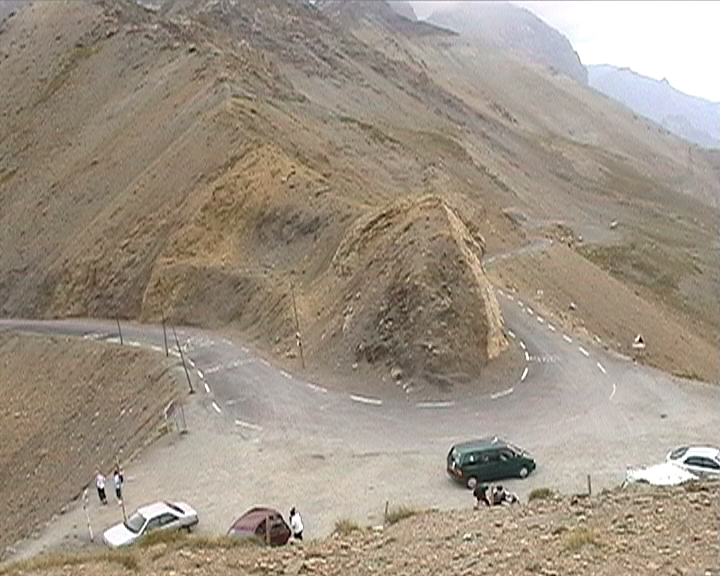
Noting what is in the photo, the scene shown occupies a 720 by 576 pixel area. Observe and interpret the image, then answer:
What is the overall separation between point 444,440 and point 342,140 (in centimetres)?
4388

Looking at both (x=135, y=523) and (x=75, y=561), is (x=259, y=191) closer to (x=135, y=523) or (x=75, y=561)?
(x=135, y=523)

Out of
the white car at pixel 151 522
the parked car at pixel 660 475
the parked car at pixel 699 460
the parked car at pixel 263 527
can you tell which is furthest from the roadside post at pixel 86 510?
the parked car at pixel 699 460

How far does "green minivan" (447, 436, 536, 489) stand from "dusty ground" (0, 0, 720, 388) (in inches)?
317

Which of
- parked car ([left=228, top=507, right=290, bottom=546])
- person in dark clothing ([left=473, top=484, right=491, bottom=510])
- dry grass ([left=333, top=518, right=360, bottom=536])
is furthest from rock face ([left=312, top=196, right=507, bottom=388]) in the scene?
dry grass ([left=333, top=518, right=360, bottom=536])

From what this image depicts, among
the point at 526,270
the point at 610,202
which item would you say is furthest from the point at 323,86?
the point at 526,270

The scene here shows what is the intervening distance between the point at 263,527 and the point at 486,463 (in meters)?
6.43

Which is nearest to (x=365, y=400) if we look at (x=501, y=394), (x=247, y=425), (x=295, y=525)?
(x=247, y=425)

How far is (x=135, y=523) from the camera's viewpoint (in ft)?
69.8

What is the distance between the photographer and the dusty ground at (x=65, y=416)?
3036 cm

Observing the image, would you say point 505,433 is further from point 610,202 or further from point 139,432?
point 610,202

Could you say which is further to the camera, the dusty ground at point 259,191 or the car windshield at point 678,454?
the dusty ground at point 259,191

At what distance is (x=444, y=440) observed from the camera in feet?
88.5

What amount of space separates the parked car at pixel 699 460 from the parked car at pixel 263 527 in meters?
9.31

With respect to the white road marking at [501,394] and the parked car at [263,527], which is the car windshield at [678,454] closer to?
the white road marking at [501,394]
